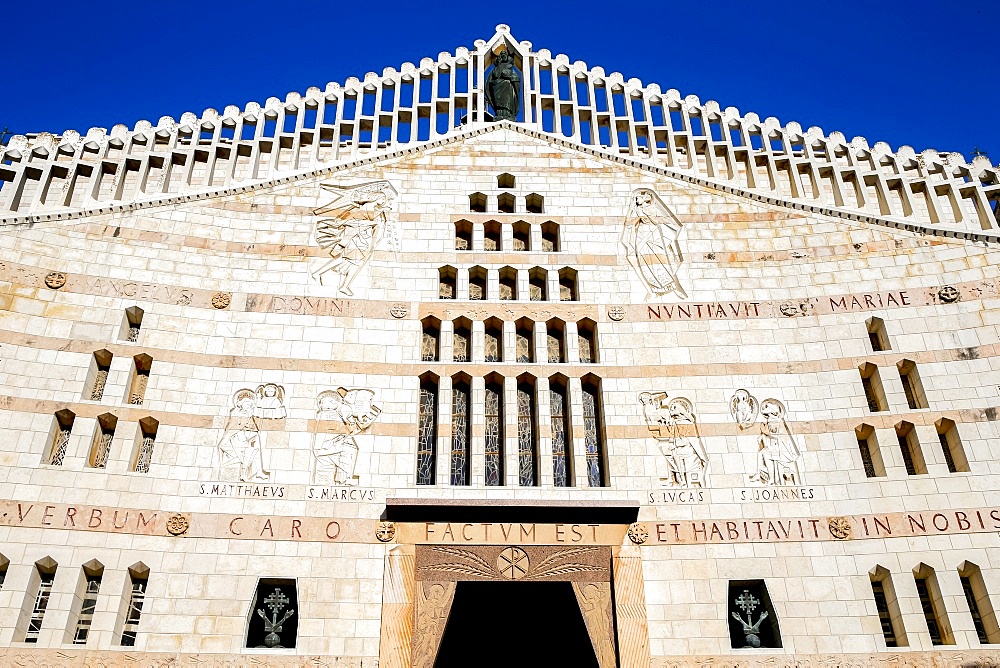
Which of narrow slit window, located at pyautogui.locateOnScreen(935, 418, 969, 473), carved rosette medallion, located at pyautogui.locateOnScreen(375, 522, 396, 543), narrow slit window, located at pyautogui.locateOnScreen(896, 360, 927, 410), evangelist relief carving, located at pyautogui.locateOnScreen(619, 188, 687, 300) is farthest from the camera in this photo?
evangelist relief carving, located at pyautogui.locateOnScreen(619, 188, 687, 300)

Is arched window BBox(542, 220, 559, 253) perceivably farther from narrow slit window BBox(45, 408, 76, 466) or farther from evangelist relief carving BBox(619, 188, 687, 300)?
narrow slit window BBox(45, 408, 76, 466)

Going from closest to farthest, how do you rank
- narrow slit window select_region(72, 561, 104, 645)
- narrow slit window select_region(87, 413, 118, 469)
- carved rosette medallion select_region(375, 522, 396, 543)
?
narrow slit window select_region(72, 561, 104, 645), carved rosette medallion select_region(375, 522, 396, 543), narrow slit window select_region(87, 413, 118, 469)

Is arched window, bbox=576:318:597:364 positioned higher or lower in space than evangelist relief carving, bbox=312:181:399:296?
lower

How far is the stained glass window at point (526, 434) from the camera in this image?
13758 mm

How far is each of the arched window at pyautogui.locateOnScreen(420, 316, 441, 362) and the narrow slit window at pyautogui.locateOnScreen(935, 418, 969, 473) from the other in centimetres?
797

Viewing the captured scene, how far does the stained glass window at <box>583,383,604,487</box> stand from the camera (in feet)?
45.2

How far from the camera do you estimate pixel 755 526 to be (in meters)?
13.0

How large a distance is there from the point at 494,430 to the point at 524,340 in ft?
5.99

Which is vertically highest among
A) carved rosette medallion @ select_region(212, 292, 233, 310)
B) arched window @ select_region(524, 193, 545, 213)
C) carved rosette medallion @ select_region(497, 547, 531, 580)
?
arched window @ select_region(524, 193, 545, 213)

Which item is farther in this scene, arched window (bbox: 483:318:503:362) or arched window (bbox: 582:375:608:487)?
arched window (bbox: 483:318:503:362)

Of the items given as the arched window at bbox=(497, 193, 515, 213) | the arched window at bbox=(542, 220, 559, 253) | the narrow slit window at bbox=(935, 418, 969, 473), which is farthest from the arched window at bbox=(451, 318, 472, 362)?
the narrow slit window at bbox=(935, 418, 969, 473)

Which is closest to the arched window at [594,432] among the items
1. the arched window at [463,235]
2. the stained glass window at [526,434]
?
the stained glass window at [526,434]

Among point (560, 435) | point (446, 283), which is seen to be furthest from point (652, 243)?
point (560, 435)

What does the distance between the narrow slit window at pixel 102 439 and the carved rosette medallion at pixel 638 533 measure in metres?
7.71
